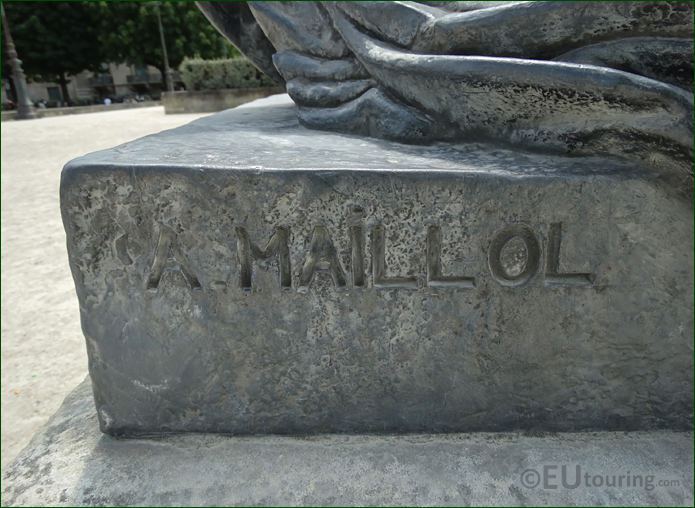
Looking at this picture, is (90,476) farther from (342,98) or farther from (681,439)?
(681,439)

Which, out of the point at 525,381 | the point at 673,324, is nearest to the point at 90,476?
the point at 525,381

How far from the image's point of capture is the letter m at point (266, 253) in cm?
117

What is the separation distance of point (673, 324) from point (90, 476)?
4.68 ft

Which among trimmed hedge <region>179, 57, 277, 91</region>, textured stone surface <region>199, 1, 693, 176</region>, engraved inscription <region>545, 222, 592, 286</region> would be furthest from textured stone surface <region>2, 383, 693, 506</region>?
trimmed hedge <region>179, 57, 277, 91</region>

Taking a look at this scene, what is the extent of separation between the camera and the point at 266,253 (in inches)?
46.3

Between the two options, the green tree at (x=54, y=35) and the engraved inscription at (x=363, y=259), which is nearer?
the engraved inscription at (x=363, y=259)

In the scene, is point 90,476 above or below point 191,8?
below

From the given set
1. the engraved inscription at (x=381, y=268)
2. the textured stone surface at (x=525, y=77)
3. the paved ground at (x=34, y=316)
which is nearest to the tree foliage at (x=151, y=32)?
the paved ground at (x=34, y=316)

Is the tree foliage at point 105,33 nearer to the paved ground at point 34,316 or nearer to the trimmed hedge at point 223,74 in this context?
the trimmed hedge at point 223,74

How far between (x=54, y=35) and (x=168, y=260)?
35.0m

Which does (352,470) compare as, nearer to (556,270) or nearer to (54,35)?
(556,270)

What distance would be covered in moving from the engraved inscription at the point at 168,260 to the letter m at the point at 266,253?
12cm

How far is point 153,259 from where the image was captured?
1.18 m

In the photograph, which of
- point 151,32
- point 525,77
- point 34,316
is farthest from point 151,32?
point 525,77
